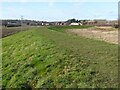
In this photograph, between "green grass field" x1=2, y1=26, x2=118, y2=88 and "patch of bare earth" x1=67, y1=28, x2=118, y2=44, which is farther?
A: "patch of bare earth" x1=67, y1=28, x2=118, y2=44

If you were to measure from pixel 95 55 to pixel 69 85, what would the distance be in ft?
13.7

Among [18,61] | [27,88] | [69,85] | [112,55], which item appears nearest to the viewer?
[69,85]

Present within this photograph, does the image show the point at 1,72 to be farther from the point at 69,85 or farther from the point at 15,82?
the point at 69,85

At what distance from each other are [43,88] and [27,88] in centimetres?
137

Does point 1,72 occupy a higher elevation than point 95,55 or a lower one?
lower

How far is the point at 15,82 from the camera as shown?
1543 centimetres

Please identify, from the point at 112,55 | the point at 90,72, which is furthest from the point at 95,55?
the point at 90,72

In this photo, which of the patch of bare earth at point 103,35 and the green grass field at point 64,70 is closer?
the green grass field at point 64,70

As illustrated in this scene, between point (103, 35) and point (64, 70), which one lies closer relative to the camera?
point (64, 70)

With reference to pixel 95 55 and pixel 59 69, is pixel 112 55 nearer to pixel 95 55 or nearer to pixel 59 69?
pixel 95 55

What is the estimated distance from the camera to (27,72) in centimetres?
1627

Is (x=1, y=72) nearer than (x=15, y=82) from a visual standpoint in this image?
No

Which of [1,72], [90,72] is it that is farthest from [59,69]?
[1,72]

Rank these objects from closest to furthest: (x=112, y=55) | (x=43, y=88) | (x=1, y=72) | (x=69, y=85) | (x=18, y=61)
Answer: (x=69, y=85) < (x=43, y=88) < (x=112, y=55) < (x=1, y=72) < (x=18, y=61)
